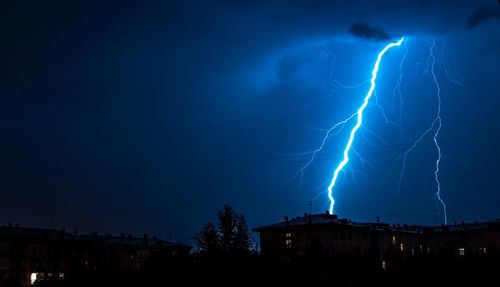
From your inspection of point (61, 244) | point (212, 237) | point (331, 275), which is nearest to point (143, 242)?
point (61, 244)

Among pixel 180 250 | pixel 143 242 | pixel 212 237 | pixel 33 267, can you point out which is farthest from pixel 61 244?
pixel 180 250

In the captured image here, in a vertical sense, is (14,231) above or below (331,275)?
above

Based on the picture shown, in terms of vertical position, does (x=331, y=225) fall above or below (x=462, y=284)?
above

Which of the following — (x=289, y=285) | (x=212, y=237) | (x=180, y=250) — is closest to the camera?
(x=289, y=285)

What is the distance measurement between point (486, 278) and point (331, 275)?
152 inches

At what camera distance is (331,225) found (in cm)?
6019

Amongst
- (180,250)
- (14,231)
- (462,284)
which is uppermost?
(14,231)

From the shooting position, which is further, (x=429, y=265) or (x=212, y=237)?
(x=212, y=237)

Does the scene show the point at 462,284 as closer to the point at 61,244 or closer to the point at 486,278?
the point at 486,278

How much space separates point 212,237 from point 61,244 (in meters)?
49.7

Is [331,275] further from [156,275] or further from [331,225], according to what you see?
[331,225]

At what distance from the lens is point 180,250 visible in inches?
555

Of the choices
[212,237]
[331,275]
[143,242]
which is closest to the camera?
[331,275]

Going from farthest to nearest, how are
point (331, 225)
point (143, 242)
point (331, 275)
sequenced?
point (143, 242), point (331, 225), point (331, 275)
